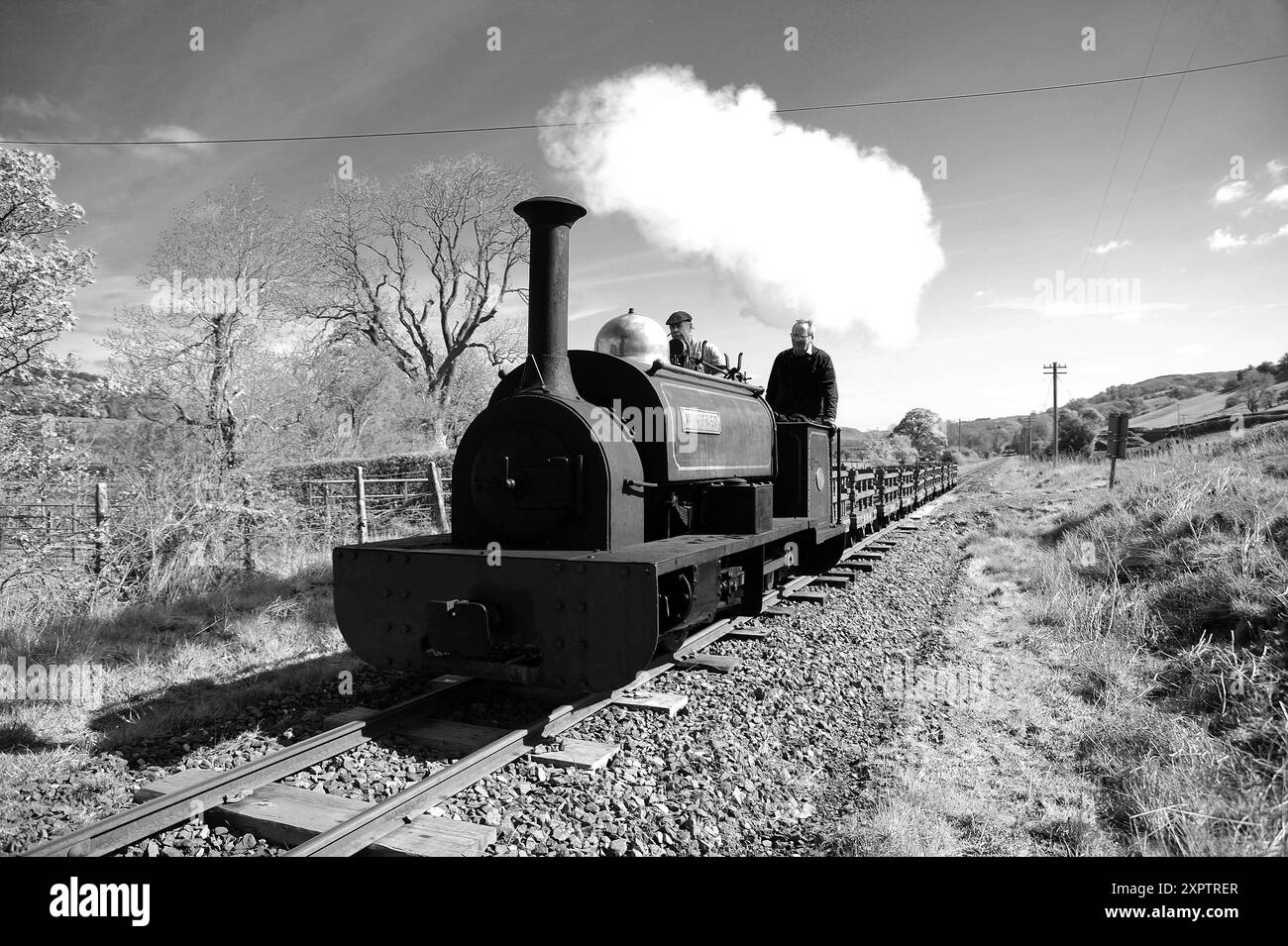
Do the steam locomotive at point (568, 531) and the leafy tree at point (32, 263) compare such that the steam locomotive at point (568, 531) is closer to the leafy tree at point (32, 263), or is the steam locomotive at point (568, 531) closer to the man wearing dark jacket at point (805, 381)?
the man wearing dark jacket at point (805, 381)

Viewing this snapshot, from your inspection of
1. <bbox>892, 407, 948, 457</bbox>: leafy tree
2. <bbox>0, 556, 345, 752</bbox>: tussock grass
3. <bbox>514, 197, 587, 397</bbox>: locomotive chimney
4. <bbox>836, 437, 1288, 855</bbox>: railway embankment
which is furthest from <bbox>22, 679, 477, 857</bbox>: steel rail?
<bbox>892, 407, 948, 457</bbox>: leafy tree

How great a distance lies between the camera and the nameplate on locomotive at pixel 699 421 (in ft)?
18.1

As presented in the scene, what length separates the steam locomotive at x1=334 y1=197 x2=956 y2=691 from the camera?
4137 mm

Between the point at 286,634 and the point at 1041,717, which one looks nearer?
the point at 1041,717

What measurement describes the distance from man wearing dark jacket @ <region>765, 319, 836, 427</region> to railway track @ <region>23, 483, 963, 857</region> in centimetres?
428

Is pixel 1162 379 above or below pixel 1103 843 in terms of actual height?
above

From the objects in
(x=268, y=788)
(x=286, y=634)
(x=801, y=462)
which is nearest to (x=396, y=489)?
(x=286, y=634)

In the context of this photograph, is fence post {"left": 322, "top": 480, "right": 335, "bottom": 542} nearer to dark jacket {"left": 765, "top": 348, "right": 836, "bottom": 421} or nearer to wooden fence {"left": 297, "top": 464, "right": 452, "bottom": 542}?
wooden fence {"left": 297, "top": 464, "right": 452, "bottom": 542}

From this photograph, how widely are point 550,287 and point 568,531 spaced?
1689 millimetres

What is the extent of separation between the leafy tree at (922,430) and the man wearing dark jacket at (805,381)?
111 ft
